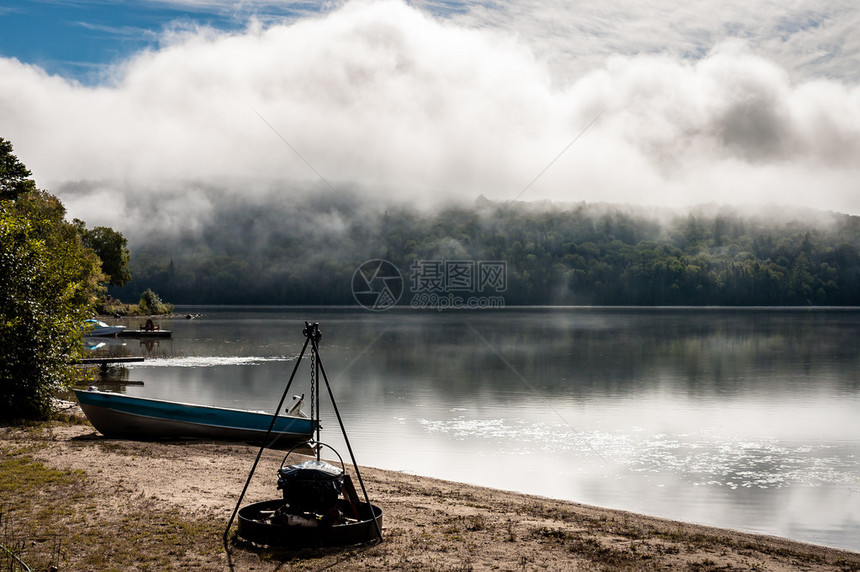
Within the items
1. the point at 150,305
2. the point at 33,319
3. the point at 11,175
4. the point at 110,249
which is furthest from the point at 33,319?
the point at 150,305

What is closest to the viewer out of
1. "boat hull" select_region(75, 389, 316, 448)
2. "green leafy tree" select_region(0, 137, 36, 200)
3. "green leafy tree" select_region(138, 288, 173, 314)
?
"boat hull" select_region(75, 389, 316, 448)

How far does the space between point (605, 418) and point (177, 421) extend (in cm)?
2285

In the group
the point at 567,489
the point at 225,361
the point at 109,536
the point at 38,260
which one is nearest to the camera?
the point at 109,536

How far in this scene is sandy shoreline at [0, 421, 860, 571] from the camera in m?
12.5

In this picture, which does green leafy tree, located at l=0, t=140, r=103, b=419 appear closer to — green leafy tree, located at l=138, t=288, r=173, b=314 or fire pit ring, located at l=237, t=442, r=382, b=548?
fire pit ring, located at l=237, t=442, r=382, b=548

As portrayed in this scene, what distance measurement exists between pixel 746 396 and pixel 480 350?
137 ft

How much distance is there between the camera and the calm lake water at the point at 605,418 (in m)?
23.1

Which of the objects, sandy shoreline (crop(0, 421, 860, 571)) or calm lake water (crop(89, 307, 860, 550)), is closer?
sandy shoreline (crop(0, 421, 860, 571))

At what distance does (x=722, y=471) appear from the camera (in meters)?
26.4

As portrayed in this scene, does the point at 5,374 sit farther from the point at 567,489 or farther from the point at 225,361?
the point at 225,361

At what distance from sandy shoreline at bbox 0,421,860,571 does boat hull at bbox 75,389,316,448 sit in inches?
152

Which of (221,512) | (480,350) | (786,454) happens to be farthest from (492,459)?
(480,350)

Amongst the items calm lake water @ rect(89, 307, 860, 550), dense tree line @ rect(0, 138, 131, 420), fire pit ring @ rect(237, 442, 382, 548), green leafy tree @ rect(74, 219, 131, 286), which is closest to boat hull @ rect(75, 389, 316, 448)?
dense tree line @ rect(0, 138, 131, 420)

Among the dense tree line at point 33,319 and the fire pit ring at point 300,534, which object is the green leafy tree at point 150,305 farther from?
the fire pit ring at point 300,534
